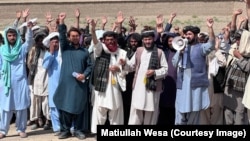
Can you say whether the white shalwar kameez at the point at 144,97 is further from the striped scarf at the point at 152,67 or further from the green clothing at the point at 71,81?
the green clothing at the point at 71,81

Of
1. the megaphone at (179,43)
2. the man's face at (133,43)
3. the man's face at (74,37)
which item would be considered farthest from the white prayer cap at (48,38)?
the megaphone at (179,43)

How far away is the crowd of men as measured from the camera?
225 inches

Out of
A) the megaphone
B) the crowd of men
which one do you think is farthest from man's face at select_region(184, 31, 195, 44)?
the megaphone

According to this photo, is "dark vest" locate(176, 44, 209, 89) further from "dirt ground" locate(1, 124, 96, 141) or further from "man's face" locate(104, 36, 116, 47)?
"dirt ground" locate(1, 124, 96, 141)

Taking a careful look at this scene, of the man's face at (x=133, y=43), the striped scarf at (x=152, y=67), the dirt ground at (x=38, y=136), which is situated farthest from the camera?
the man's face at (x=133, y=43)

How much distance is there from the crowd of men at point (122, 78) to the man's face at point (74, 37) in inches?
0.5

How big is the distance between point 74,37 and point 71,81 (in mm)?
606

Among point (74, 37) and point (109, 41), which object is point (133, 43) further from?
point (74, 37)

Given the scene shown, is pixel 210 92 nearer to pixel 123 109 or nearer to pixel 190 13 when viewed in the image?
pixel 123 109

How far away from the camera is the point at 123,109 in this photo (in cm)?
624

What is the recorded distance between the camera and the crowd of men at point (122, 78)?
18.8 ft

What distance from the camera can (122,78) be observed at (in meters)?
5.89

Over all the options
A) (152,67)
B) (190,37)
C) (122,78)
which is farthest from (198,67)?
(122,78)

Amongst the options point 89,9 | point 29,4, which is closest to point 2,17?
point 29,4
